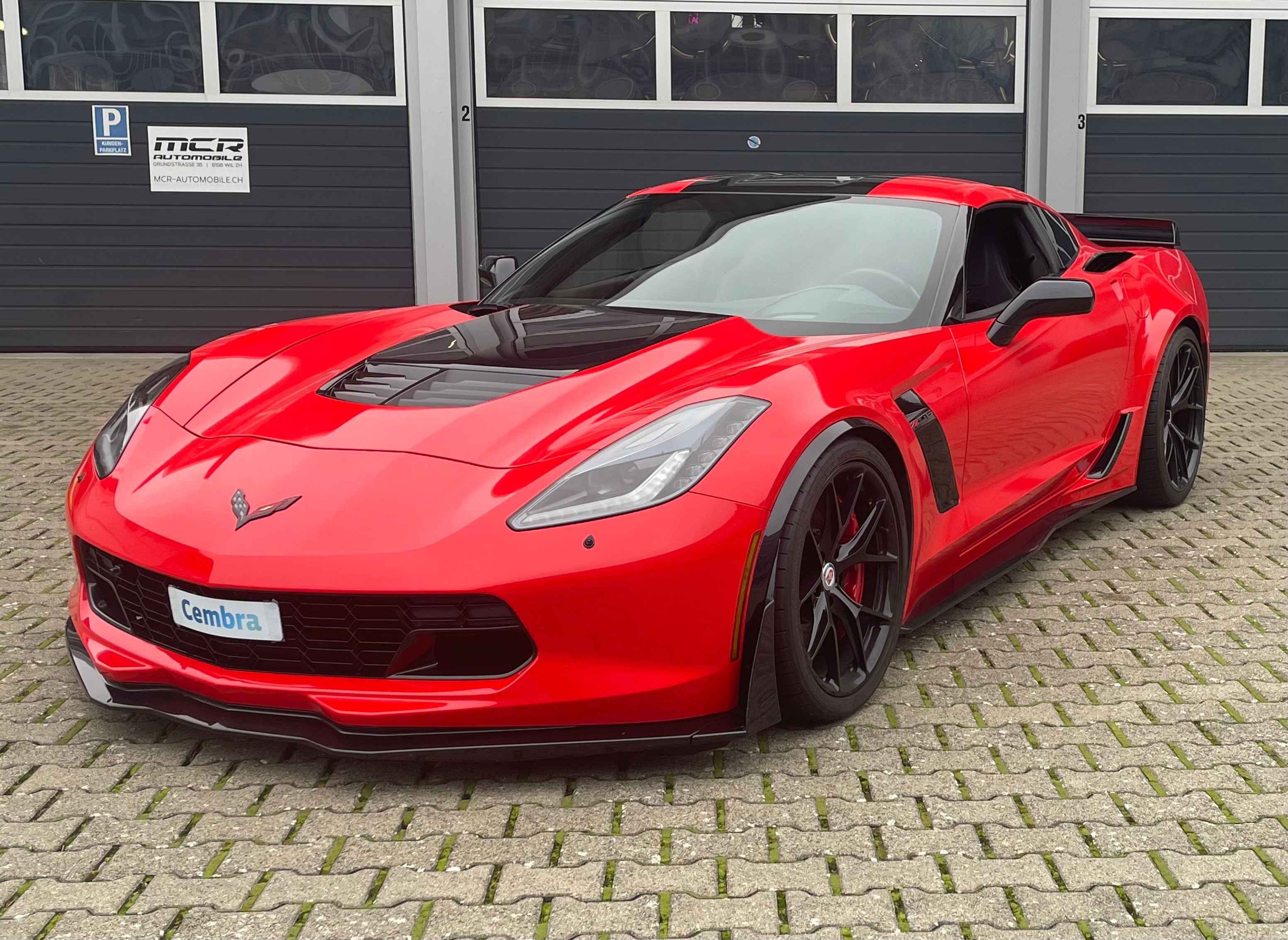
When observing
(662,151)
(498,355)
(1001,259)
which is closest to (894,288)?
(1001,259)

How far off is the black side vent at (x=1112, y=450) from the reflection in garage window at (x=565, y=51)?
6.32m

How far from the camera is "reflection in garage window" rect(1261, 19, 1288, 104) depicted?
411 inches

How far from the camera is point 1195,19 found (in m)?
10.3

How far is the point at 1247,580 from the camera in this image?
14.5ft

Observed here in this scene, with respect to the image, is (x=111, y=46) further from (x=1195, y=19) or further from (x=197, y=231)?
(x=1195, y=19)

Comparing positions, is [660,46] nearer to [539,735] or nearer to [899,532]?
[899,532]

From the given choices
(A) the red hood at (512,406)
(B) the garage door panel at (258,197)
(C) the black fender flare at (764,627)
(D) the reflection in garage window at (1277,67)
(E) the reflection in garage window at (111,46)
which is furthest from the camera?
(D) the reflection in garage window at (1277,67)

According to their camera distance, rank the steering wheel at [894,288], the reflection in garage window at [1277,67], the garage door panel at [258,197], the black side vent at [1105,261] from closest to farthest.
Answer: the steering wheel at [894,288], the black side vent at [1105,261], the garage door panel at [258,197], the reflection in garage window at [1277,67]

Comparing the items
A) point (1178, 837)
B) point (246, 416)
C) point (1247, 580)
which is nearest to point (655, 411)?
point (246, 416)

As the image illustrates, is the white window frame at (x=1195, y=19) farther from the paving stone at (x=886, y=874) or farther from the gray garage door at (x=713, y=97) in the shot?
the paving stone at (x=886, y=874)

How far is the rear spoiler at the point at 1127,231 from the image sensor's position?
5.74 m

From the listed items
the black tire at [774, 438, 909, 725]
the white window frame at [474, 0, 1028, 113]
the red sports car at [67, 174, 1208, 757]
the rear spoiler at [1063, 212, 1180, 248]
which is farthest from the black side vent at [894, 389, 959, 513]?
the white window frame at [474, 0, 1028, 113]

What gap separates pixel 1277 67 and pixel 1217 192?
1052mm

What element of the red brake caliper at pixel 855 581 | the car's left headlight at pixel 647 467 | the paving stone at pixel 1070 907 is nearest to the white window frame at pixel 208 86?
the red brake caliper at pixel 855 581
